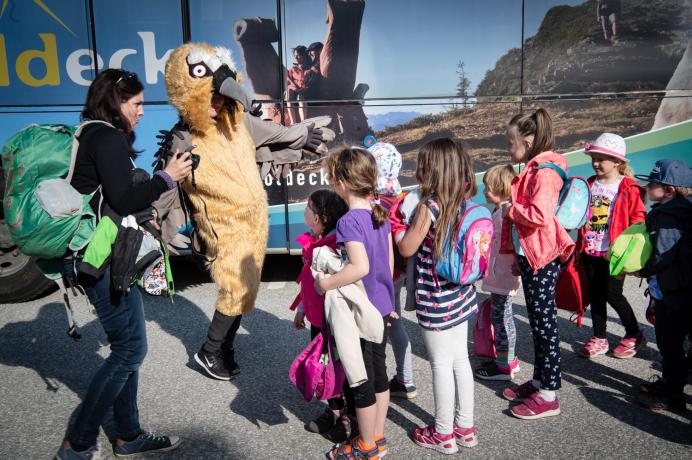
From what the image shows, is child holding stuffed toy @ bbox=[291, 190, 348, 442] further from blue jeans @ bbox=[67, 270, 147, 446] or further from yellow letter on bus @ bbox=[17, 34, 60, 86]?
yellow letter on bus @ bbox=[17, 34, 60, 86]

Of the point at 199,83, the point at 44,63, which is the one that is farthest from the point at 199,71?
the point at 44,63

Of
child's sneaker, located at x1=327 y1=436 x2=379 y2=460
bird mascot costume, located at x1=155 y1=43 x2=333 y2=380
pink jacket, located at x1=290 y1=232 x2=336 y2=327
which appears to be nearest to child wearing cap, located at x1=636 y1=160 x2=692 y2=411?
child's sneaker, located at x1=327 y1=436 x2=379 y2=460

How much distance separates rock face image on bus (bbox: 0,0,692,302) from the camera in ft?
15.0

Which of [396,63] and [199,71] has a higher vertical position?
[396,63]

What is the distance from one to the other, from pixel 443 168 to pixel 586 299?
1729mm

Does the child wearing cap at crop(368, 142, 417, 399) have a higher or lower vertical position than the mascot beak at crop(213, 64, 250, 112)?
lower

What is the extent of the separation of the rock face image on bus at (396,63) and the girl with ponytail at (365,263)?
7.45 ft

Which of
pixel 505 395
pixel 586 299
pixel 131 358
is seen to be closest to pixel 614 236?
pixel 586 299

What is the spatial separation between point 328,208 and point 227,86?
0.99 metres

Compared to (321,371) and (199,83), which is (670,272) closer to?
(321,371)

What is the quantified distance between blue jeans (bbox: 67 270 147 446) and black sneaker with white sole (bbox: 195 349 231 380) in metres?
0.94

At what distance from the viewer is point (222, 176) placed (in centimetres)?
313

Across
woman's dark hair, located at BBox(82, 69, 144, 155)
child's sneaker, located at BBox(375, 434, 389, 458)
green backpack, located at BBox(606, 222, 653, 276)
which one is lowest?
child's sneaker, located at BBox(375, 434, 389, 458)

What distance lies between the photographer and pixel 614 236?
3334 millimetres
